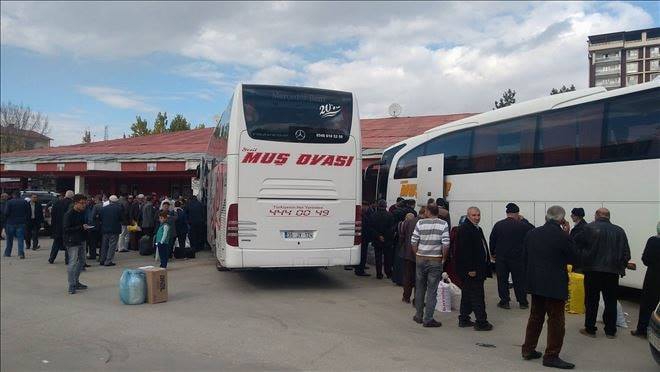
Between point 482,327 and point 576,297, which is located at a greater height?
point 576,297

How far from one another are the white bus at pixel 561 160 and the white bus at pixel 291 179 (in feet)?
11.1

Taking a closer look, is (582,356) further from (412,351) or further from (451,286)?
(451,286)

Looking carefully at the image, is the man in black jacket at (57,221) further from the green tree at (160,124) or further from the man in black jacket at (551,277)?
the green tree at (160,124)

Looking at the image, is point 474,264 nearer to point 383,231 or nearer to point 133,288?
point 383,231

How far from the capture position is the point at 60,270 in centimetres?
1320

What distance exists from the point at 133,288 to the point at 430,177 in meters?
8.12

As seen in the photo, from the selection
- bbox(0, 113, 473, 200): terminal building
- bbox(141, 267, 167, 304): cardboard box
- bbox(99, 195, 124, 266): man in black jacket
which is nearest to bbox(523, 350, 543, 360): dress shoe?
bbox(141, 267, 167, 304): cardboard box

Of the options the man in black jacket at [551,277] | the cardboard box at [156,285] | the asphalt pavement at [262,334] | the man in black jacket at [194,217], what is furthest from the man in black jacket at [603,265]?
the man in black jacket at [194,217]

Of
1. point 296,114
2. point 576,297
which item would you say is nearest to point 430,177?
point 296,114

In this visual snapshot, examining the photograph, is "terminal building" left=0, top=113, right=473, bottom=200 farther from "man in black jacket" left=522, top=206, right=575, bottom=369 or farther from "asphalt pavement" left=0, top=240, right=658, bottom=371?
"man in black jacket" left=522, top=206, right=575, bottom=369

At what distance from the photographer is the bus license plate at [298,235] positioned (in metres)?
10.3

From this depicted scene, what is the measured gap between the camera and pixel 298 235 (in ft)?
34.0

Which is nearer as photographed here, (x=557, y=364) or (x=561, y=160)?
(x=557, y=364)

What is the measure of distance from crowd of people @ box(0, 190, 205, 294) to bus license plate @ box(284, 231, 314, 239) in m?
3.87
